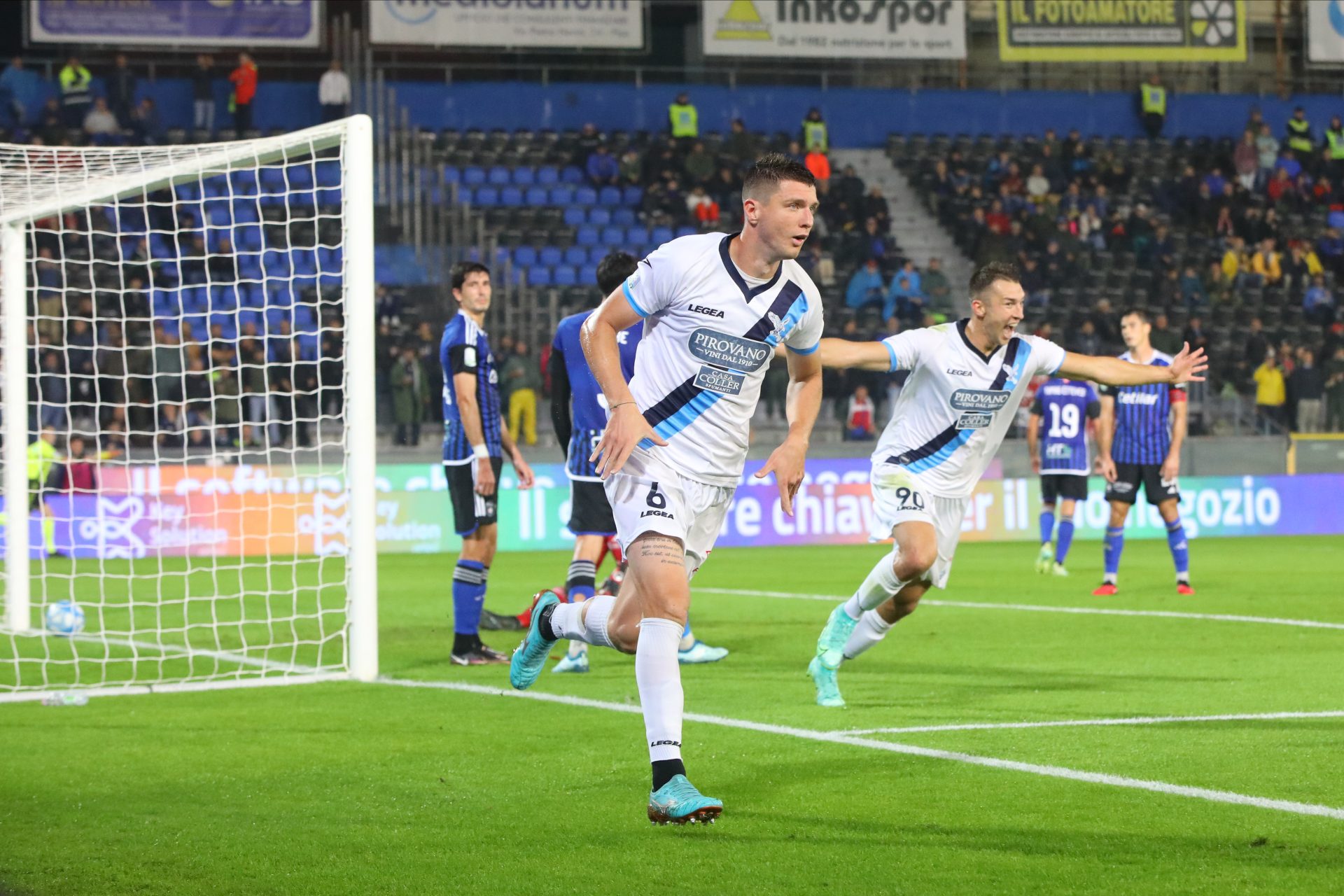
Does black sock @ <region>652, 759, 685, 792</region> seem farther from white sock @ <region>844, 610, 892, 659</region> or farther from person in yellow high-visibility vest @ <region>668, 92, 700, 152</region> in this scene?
person in yellow high-visibility vest @ <region>668, 92, 700, 152</region>

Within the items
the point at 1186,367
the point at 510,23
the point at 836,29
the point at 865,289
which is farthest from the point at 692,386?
the point at 836,29

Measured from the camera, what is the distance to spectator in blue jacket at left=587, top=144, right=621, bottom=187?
29797 millimetres

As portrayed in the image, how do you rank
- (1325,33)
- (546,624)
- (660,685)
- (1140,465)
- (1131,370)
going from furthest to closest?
(1325,33), (1140,465), (1131,370), (546,624), (660,685)

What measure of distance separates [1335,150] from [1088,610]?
81.5 feet

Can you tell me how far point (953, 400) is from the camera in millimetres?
7910

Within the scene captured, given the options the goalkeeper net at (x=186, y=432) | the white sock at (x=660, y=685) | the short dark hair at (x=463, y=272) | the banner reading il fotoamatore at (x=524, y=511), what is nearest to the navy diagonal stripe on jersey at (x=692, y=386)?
the white sock at (x=660, y=685)

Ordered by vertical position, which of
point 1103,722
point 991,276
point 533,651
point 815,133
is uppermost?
point 815,133

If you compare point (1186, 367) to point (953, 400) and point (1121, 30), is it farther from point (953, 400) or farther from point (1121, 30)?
point (1121, 30)

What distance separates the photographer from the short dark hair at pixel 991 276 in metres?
7.90

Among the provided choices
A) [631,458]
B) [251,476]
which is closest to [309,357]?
[251,476]

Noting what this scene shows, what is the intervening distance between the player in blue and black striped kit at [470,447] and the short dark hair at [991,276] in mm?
2825

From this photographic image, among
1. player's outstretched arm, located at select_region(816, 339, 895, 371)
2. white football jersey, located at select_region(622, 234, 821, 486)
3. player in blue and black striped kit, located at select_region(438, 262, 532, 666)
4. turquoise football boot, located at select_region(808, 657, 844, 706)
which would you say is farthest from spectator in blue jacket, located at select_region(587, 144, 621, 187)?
white football jersey, located at select_region(622, 234, 821, 486)

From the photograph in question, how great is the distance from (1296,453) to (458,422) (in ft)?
64.3

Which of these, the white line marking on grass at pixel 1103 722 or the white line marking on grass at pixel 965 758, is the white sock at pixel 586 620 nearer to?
the white line marking on grass at pixel 965 758
